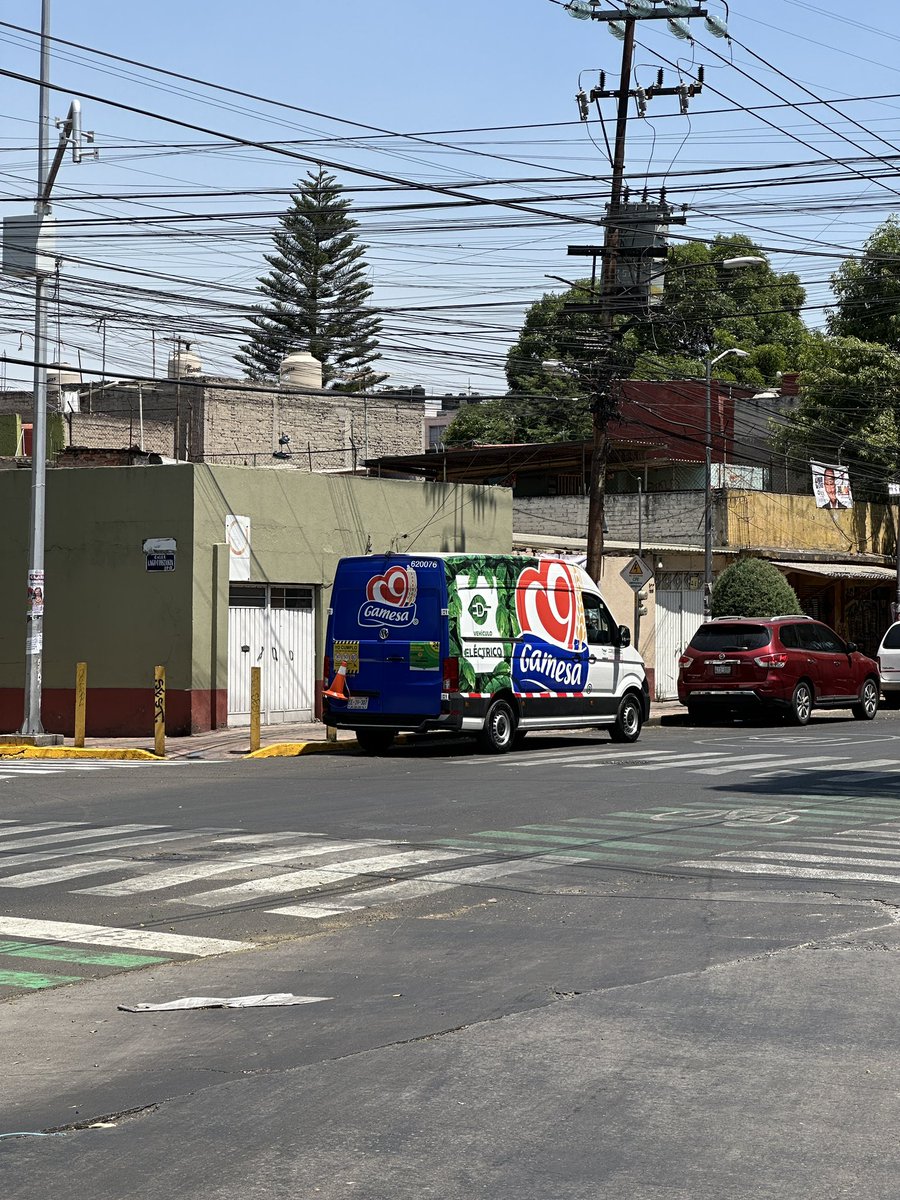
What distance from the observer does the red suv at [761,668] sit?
28.3 m

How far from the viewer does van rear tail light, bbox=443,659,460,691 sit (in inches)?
845

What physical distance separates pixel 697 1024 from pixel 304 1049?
1756 mm

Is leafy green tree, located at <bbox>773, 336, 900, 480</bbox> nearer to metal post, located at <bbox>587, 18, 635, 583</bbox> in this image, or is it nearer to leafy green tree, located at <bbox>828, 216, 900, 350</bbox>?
leafy green tree, located at <bbox>828, 216, 900, 350</bbox>

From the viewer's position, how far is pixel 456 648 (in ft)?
70.6

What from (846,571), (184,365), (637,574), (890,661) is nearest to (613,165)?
(637,574)

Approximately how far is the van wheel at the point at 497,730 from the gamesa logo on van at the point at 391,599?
1.83 meters

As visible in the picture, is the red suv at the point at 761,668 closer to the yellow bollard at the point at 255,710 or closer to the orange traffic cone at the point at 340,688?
the orange traffic cone at the point at 340,688

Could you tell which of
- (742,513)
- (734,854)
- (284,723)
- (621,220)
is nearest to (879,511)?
(742,513)

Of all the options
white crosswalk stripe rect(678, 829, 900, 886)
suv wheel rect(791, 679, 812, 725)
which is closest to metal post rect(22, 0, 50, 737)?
suv wheel rect(791, 679, 812, 725)

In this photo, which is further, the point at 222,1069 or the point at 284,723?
the point at 284,723

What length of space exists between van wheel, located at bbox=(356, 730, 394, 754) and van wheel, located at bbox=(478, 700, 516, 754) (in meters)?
1.43

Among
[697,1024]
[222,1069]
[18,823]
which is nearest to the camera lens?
[222,1069]

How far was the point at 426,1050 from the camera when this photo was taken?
6.67 metres

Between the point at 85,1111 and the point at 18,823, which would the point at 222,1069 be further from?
the point at 18,823
